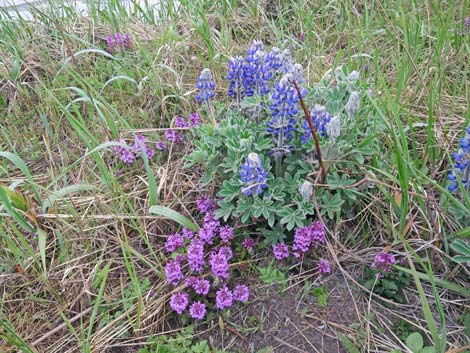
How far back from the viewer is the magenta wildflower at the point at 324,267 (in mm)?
2035

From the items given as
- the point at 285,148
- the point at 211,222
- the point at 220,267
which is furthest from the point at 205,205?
the point at 285,148

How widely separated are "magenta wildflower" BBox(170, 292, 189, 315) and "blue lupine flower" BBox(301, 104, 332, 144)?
883mm

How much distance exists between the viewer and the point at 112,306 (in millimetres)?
2092

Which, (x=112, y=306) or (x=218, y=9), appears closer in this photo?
(x=112, y=306)

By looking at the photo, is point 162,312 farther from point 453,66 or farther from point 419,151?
point 453,66

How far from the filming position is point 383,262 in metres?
1.94

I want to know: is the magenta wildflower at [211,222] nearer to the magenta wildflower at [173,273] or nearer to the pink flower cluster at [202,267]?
the pink flower cluster at [202,267]

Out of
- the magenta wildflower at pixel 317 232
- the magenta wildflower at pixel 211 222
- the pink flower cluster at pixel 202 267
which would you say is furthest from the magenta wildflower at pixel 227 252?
the magenta wildflower at pixel 317 232

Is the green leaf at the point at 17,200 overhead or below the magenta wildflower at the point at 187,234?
overhead

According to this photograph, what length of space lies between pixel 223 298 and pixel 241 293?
0.08 metres

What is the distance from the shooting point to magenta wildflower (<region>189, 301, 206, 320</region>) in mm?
1960

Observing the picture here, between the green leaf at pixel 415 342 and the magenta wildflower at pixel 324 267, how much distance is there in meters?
0.43

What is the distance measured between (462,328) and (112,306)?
1.49 m

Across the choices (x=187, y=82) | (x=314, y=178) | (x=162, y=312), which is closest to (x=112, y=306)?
(x=162, y=312)
